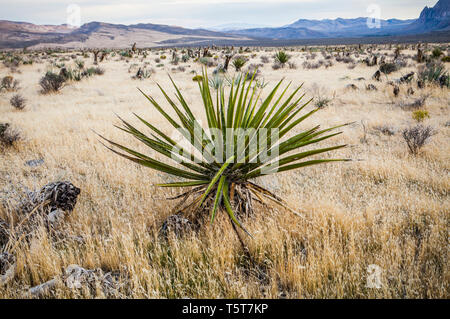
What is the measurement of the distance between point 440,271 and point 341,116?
621 centimetres

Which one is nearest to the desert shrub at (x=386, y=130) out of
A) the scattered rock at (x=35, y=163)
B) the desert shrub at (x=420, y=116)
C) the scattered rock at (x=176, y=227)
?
the desert shrub at (x=420, y=116)

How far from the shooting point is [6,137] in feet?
17.7

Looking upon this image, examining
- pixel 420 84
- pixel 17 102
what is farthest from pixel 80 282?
pixel 420 84

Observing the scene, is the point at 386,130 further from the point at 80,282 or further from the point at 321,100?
the point at 80,282

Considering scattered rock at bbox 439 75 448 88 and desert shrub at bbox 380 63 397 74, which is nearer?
scattered rock at bbox 439 75 448 88

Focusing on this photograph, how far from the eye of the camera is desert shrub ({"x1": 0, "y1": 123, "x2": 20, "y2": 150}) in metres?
5.38

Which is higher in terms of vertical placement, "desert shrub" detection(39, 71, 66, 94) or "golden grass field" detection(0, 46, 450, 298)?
"desert shrub" detection(39, 71, 66, 94)

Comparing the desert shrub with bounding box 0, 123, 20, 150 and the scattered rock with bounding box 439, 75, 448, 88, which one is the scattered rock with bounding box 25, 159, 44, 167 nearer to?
the desert shrub with bounding box 0, 123, 20, 150

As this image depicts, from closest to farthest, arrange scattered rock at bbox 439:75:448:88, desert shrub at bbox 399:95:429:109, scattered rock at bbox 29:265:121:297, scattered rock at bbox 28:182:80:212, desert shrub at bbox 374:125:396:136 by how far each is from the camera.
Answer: scattered rock at bbox 29:265:121:297, scattered rock at bbox 28:182:80:212, desert shrub at bbox 374:125:396:136, desert shrub at bbox 399:95:429:109, scattered rock at bbox 439:75:448:88

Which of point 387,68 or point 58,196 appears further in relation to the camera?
point 387,68

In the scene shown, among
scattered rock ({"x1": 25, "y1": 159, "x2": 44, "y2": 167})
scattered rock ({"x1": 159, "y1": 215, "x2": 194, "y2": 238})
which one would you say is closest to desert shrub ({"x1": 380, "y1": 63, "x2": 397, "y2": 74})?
scattered rock ({"x1": 159, "y1": 215, "x2": 194, "y2": 238})

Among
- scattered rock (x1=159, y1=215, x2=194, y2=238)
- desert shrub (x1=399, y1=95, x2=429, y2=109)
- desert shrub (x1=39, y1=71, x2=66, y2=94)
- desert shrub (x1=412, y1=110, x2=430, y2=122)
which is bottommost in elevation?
scattered rock (x1=159, y1=215, x2=194, y2=238)

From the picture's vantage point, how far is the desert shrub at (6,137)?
17.6 ft
